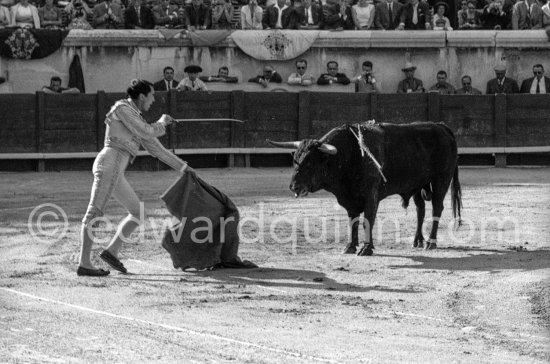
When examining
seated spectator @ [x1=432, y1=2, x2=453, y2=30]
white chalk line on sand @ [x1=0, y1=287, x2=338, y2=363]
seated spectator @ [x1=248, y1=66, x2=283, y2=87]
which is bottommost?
white chalk line on sand @ [x1=0, y1=287, x2=338, y2=363]

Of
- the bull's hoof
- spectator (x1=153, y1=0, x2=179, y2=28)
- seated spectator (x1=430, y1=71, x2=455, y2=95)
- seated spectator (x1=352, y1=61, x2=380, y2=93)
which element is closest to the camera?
the bull's hoof

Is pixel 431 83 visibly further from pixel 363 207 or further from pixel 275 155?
pixel 363 207

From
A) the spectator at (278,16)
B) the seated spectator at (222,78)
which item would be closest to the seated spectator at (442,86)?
the spectator at (278,16)

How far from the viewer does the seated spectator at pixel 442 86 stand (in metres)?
21.3

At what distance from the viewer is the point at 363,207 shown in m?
11.4

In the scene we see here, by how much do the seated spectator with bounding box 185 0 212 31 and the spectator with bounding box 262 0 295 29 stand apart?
0.87 m

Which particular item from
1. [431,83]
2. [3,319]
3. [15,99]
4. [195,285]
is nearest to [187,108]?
[15,99]

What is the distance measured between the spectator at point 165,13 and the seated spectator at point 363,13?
2.80 m

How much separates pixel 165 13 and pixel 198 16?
0.51 meters

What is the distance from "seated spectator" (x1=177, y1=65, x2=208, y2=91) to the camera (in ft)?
65.9

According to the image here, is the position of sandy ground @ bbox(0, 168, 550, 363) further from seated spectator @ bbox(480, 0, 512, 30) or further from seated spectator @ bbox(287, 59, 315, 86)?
seated spectator @ bbox(480, 0, 512, 30)

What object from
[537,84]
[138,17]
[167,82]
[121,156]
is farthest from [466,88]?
[121,156]

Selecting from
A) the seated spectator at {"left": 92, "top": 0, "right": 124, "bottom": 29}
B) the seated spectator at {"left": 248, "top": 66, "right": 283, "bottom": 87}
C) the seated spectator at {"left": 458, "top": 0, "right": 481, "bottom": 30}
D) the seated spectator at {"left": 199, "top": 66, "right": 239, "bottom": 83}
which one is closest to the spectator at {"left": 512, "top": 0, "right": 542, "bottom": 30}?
the seated spectator at {"left": 458, "top": 0, "right": 481, "bottom": 30}

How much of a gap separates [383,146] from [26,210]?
4620 millimetres
